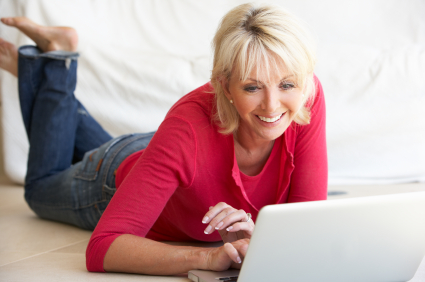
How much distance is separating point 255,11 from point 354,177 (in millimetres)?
1538

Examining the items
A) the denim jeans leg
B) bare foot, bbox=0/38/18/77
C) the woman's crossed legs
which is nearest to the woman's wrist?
the woman's crossed legs

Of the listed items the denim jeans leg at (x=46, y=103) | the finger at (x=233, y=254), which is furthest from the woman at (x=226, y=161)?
the denim jeans leg at (x=46, y=103)

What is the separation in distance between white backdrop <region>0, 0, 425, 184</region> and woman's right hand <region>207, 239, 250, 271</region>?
1.55m

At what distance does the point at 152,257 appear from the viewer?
106 centimetres

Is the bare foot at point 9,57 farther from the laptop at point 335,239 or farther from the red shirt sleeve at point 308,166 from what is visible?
the laptop at point 335,239

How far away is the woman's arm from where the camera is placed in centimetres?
103

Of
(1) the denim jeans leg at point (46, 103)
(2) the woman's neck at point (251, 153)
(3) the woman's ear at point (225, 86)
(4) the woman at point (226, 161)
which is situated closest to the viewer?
(4) the woman at point (226, 161)

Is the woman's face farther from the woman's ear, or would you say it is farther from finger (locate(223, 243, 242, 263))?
finger (locate(223, 243, 242, 263))

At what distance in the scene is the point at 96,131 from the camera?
6.92 feet

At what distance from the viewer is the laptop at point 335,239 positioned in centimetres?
79

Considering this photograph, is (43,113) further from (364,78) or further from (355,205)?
(364,78)

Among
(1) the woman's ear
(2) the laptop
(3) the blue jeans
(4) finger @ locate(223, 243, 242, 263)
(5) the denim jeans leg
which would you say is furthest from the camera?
(5) the denim jeans leg

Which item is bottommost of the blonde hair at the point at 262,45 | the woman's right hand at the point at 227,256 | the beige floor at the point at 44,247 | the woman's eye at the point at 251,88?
the beige floor at the point at 44,247

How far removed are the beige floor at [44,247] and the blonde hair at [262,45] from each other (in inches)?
20.6
